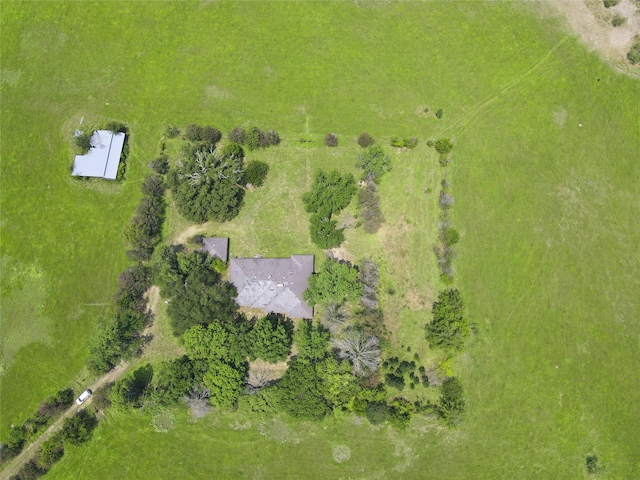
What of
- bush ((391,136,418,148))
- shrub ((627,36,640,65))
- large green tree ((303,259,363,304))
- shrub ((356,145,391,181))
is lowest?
large green tree ((303,259,363,304))

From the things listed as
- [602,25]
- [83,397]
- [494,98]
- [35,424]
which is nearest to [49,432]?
[35,424]

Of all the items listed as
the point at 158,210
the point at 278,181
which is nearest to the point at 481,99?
the point at 278,181

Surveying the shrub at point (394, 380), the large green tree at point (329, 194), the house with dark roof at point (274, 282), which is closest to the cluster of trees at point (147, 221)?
the house with dark roof at point (274, 282)

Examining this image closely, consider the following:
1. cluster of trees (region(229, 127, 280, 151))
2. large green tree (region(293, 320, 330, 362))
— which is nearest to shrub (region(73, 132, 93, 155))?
cluster of trees (region(229, 127, 280, 151))

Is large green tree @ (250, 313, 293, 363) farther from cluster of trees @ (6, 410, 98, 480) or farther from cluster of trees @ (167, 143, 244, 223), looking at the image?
cluster of trees @ (6, 410, 98, 480)

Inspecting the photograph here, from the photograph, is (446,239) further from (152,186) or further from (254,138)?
(152,186)
